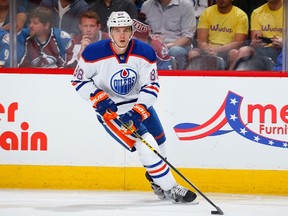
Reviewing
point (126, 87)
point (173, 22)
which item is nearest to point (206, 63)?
point (173, 22)

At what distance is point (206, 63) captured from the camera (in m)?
6.76

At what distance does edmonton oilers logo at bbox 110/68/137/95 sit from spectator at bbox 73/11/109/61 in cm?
100

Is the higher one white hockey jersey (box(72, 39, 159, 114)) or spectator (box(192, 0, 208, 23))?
spectator (box(192, 0, 208, 23))

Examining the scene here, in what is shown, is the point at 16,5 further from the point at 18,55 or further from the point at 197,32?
the point at 197,32

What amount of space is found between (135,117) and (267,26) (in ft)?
5.09

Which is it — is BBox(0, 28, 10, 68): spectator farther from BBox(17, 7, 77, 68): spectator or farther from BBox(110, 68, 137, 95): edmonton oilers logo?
BBox(110, 68, 137, 95): edmonton oilers logo

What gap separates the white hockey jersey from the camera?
5910 mm

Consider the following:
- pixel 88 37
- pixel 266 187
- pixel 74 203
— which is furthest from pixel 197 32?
pixel 74 203

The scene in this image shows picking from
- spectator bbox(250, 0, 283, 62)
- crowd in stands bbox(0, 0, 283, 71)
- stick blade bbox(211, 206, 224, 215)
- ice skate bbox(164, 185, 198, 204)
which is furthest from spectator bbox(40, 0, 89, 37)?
stick blade bbox(211, 206, 224, 215)

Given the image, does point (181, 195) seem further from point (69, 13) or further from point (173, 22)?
point (69, 13)

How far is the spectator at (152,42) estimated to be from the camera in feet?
22.3

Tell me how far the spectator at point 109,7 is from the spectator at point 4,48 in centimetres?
66

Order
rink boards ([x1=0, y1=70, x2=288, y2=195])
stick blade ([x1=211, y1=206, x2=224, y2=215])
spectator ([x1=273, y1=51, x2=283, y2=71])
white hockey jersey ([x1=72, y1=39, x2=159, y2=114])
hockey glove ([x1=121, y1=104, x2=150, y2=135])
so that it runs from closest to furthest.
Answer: stick blade ([x1=211, y1=206, x2=224, y2=215]), hockey glove ([x1=121, y1=104, x2=150, y2=135]), white hockey jersey ([x1=72, y1=39, x2=159, y2=114]), rink boards ([x1=0, y1=70, x2=288, y2=195]), spectator ([x1=273, y1=51, x2=283, y2=71])

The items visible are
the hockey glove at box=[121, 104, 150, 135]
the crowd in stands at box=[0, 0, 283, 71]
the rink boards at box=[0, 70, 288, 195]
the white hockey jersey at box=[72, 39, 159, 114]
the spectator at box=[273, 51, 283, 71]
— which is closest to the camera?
the hockey glove at box=[121, 104, 150, 135]
